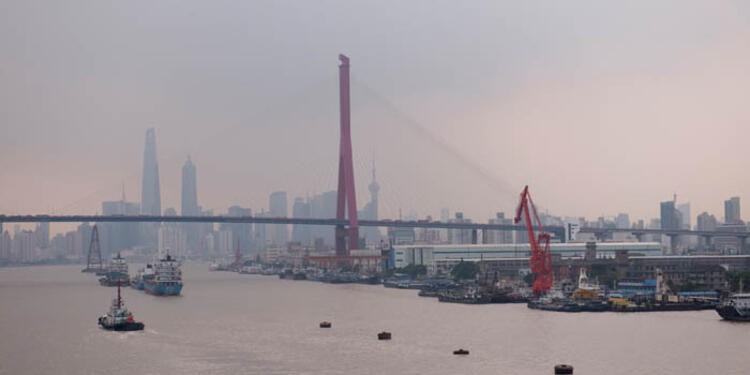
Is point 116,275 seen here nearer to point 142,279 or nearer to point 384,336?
point 142,279

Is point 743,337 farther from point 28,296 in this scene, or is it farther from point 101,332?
point 28,296

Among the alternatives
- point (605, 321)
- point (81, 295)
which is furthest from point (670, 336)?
point (81, 295)

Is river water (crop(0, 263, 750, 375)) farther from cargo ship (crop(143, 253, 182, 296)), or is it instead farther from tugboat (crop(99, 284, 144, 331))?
cargo ship (crop(143, 253, 182, 296))

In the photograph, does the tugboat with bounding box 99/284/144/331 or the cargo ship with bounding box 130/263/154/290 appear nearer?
the tugboat with bounding box 99/284/144/331

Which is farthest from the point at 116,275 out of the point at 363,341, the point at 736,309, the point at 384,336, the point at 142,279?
the point at 736,309

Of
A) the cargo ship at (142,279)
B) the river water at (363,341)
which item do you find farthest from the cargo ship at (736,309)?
the cargo ship at (142,279)

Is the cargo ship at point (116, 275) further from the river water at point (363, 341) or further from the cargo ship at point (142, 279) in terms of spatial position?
the river water at point (363, 341)

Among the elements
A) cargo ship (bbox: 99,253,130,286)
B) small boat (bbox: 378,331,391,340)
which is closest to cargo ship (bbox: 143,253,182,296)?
cargo ship (bbox: 99,253,130,286)

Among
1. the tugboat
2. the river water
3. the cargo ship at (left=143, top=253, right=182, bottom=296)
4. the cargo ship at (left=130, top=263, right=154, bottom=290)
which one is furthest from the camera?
the cargo ship at (left=130, top=263, right=154, bottom=290)
